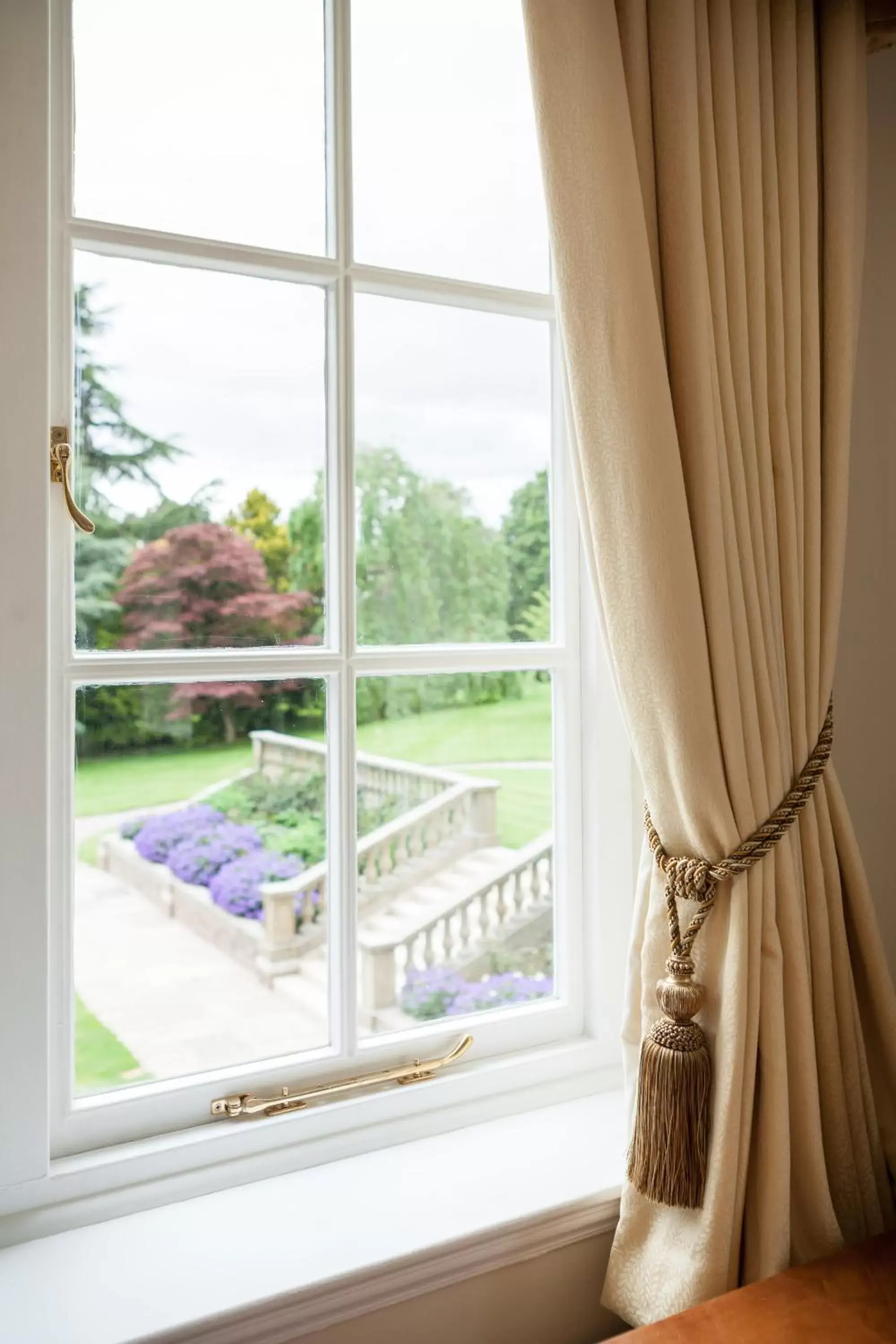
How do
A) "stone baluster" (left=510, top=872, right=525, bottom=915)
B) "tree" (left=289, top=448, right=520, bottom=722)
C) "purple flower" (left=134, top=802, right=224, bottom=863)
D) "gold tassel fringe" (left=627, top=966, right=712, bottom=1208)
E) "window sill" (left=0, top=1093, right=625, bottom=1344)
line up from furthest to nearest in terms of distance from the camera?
"stone baluster" (left=510, top=872, right=525, bottom=915), "tree" (left=289, top=448, right=520, bottom=722), "purple flower" (left=134, top=802, right=224, bottom=863), "gold tassel fringe" (left=627, top=966, right=712, bottom=1208), "window sill" (left=0, top=1093, right=625, bottom=1344)

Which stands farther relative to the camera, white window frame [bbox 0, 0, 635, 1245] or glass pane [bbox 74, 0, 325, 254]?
glass pane [bbox 74, 0, 325, 254]

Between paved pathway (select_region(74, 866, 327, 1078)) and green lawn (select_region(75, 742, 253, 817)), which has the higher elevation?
green lawn (select_region(75, 742, 253, 817))

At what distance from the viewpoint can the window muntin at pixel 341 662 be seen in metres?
1.09

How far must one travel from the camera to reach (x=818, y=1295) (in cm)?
96

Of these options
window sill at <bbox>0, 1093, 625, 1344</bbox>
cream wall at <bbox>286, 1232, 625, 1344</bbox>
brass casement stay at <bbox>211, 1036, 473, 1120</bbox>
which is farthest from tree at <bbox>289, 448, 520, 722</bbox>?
cream wall at <bbox>286, 1232, 625, 1344</bbox>

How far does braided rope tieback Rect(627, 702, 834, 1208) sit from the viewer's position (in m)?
1.04

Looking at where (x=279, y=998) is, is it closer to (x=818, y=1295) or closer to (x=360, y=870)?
(x=360, y=870)

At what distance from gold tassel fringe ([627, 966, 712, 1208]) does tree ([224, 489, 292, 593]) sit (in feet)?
2.16

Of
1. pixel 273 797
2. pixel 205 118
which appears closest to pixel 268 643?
pixel 273 797

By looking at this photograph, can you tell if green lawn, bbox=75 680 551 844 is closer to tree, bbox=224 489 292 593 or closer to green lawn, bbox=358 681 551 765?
green lawn, bbox=358 681 551 765

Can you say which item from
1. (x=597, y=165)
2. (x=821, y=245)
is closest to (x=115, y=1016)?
(x=597, y=165)

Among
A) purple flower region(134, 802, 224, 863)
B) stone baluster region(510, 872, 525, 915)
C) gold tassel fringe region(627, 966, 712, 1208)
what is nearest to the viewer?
gold tassel fringe region(627, 966, 712, 1208)

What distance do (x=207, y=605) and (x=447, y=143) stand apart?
28.1 inches

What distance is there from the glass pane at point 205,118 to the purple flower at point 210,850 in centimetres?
72
